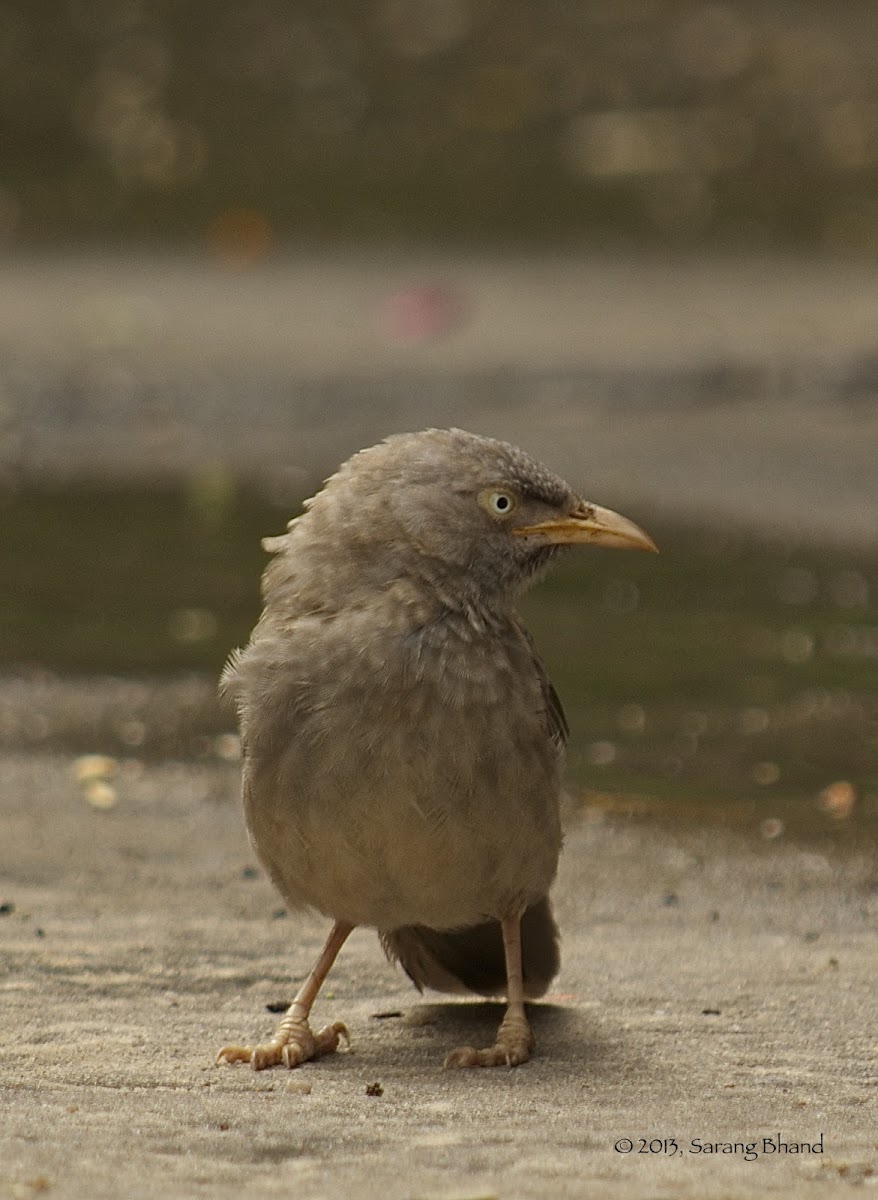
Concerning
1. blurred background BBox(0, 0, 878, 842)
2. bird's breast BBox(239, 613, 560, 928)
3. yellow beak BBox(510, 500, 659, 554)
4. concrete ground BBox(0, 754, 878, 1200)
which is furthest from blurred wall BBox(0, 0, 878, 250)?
bird's breast BBox(239, 613, 560, 928)

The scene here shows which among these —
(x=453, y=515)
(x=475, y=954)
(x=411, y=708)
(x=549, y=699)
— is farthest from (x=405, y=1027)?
(x=453, y=515)

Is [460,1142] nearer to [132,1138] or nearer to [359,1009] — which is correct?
[132,1138]

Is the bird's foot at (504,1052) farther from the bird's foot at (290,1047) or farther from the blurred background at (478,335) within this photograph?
the blurred background at (478,335)

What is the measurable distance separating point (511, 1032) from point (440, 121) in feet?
53.2

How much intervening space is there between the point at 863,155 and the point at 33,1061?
16.2m

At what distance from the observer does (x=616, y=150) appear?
66.1 feet

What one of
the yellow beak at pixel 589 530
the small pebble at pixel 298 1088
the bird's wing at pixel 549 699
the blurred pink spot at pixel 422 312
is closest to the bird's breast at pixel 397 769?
the bird's wing at pixel 549 699

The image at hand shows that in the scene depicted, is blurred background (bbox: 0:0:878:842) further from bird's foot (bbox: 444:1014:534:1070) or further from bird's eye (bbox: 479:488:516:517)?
bird's eye (bbox: 479:488:516:517)

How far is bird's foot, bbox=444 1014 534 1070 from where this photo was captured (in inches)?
203

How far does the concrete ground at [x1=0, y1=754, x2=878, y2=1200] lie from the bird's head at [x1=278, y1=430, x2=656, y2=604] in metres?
1.12

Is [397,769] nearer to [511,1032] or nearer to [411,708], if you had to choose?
[411,708]

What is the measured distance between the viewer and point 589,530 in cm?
536

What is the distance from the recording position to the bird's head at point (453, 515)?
5.20 meters

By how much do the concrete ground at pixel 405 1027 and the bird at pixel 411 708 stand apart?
26cm
